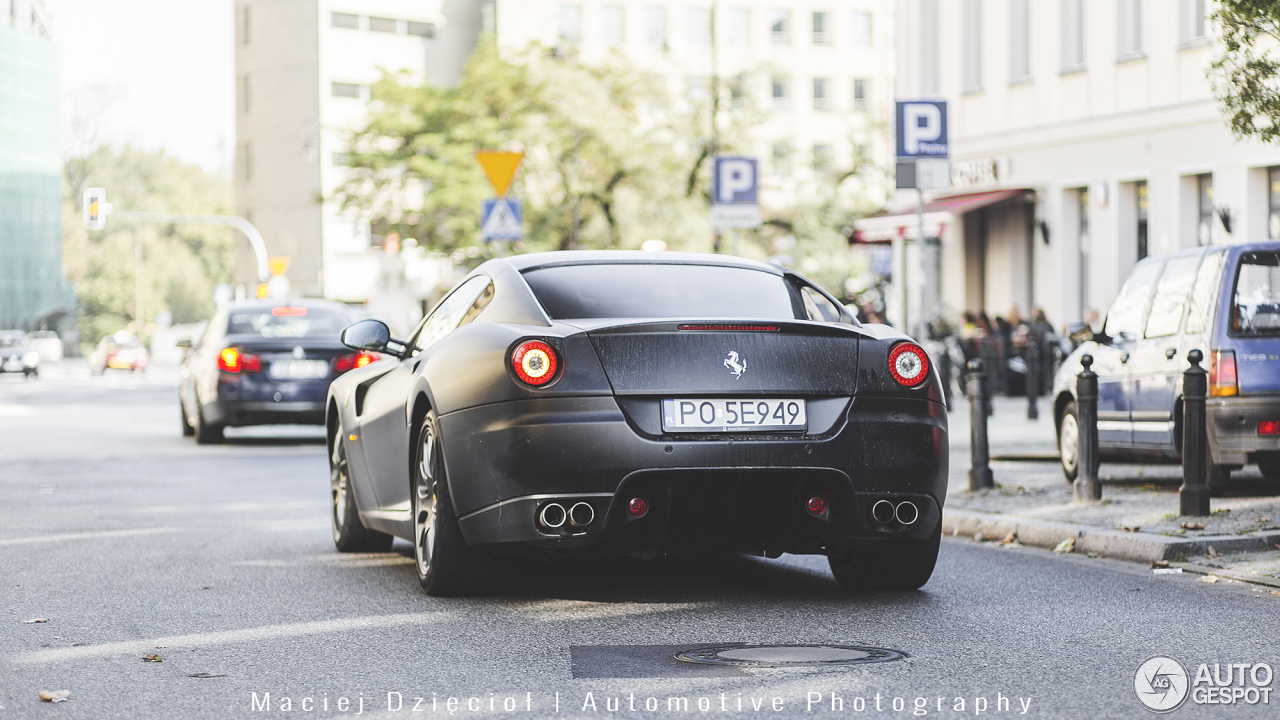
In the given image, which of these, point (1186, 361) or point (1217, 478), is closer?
point (1217, 478)

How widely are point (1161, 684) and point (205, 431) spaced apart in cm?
1551

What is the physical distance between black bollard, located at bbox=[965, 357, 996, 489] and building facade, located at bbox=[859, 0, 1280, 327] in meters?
13.5

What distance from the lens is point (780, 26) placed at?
90500mm

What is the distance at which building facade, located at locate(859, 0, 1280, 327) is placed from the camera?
26.9m

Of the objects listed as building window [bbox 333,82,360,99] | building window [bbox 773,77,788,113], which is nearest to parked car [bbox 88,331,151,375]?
building window [bbox 333,82,360,99]

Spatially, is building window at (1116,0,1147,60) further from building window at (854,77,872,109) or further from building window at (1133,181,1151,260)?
building window at (854,77,872,109)

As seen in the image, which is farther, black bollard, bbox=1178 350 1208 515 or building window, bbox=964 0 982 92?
building window, bbox=964 0 982 92

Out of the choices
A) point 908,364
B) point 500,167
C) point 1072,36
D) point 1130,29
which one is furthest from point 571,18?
point 908,364

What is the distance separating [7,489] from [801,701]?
9.93m

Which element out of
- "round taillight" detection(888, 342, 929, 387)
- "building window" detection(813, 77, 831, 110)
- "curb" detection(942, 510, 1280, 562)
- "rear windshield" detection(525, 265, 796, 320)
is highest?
"building window" detection(813, 77, 831, 110)

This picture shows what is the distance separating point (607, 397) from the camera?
6.66m

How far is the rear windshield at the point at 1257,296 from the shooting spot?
1113 centimetres

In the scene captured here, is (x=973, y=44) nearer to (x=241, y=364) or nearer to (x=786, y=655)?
(x=241, y=364)

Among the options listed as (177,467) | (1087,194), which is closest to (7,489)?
(177,467)
